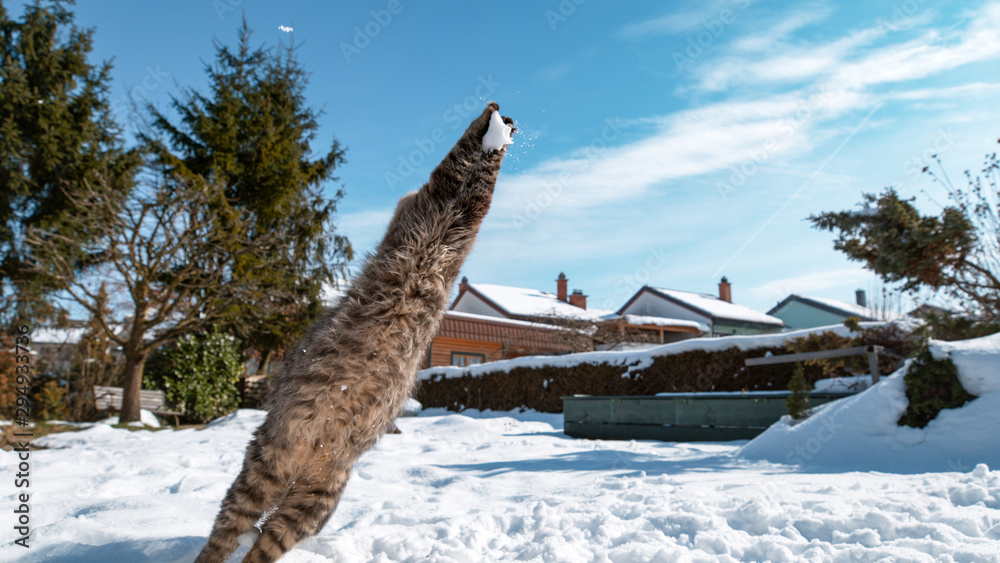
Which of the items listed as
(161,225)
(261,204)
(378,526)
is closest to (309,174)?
(261,204)

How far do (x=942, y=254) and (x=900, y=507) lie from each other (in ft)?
18.3

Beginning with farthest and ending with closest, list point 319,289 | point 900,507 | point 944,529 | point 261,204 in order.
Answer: point 319,289 < point 261,204 < point 900,507 < point 944,529

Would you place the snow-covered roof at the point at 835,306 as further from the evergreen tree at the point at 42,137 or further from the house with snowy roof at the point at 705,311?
the evergreen tree at the point at 42,137

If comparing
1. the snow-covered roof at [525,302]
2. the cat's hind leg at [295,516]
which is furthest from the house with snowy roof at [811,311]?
the cat's hind leg at [295,516]

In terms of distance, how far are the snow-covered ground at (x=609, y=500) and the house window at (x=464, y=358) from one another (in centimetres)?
1638

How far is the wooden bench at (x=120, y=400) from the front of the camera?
11359 mm

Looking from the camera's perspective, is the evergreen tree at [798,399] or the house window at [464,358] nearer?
the evergreen tree at [798,399]

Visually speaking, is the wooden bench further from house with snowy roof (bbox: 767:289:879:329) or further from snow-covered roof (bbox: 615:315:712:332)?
house with snowy roof (bbox: 767:289:879:329)

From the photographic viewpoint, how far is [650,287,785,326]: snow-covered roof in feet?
93.3

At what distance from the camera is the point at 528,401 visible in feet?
48.7

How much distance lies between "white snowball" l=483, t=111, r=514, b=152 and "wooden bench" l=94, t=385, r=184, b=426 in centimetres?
1181

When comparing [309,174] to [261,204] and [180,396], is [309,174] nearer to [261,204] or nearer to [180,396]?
[261,204]

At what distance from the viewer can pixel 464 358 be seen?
2309cm

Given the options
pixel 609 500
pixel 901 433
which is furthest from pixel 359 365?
pixel 901 433
